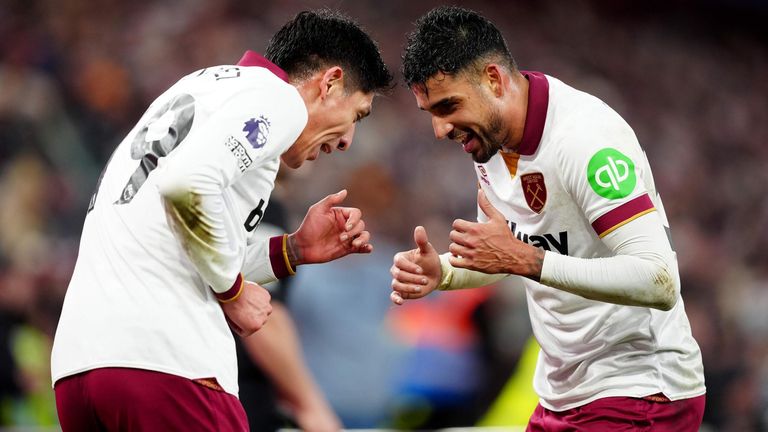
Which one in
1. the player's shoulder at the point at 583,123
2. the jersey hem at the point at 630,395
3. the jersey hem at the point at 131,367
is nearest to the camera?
the jersey hem at the point at 131,367

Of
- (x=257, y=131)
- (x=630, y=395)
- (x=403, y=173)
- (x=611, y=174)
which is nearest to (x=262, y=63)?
(x=257, y=131)

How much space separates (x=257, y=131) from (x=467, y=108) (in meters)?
1.00

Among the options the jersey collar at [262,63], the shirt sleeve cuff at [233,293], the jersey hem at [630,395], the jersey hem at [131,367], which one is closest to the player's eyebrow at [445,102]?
the jersey collar at [262,63]

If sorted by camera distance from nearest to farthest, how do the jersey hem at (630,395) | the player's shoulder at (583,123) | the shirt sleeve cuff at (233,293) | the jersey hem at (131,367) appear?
the jersey hem at (131,367), the shirt sleeve cuff at (233,293), the player's shoulder at (583,123), the jersey hem at (630,395)

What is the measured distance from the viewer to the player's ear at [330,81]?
3199 millimetres

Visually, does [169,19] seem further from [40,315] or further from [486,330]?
[486,330]

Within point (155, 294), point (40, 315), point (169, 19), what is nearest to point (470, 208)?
point (169, 19)

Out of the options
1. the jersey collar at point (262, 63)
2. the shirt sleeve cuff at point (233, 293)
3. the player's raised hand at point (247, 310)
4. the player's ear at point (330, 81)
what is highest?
the jersey collar at point (262, 63)

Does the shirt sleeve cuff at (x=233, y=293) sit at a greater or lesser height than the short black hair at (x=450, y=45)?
lesser

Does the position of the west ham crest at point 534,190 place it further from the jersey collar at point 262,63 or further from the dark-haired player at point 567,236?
the jersey collar at point 262,63

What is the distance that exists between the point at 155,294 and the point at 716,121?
850 centimetres

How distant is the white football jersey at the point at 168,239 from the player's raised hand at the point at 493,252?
666 millimetres

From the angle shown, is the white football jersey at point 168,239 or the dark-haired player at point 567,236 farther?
the dark-haired player at point 567,236

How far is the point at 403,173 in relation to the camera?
8445mm
